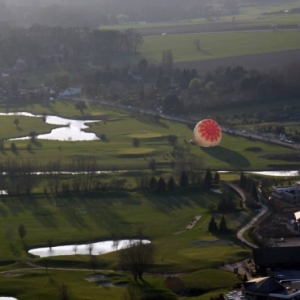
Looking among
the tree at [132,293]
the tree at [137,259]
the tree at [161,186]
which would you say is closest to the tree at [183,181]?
the tree at [161,186]

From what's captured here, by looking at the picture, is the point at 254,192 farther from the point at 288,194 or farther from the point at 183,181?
the point at 183,181

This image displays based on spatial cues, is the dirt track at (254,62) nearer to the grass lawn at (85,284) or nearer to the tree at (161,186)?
the tree at (161,186)

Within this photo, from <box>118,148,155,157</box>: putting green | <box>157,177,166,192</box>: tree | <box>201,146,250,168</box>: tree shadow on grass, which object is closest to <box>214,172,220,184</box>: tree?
<box>157,177,166,192</box>: tree

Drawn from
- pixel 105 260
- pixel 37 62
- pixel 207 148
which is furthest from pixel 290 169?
pixel 37 62

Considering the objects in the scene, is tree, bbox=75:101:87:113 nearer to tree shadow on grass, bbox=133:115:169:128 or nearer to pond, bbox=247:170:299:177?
tree shadow on grass, bbox=133:115:169:128

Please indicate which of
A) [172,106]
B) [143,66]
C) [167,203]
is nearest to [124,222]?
[167,203]

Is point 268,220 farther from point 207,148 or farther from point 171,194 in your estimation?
point 207,148
